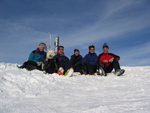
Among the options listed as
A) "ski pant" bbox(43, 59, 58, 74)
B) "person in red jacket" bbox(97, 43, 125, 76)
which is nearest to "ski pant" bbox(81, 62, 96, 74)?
"person in red jacket" bbox(97, 43, 125, 76)

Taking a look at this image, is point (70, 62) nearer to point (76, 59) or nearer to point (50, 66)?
point (50, 66)

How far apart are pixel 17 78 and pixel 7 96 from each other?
3.82 feet

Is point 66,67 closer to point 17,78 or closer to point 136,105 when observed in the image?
point 17,78

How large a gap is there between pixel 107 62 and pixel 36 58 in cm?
316

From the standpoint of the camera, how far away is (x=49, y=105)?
228cm

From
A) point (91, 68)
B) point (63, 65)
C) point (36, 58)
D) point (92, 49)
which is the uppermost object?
point (92, 49)

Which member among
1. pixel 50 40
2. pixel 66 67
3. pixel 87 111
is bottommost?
pixel 87 111

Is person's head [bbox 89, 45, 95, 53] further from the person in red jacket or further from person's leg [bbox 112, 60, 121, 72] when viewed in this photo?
person's leg [bbox 112, 60, 121, 72]

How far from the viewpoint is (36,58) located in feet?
21.5

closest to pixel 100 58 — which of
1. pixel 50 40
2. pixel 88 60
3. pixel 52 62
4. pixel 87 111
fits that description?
pixel 88 60

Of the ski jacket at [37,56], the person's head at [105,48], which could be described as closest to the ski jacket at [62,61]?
the ski jacket at [37,56]

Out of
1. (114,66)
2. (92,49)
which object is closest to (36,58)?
(92,49)

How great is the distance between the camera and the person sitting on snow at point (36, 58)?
640 cm

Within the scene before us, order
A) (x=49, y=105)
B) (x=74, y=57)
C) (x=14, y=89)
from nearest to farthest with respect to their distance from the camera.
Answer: (x=49, y=105) < (x=14, y=89) < (x=74, y=57)
